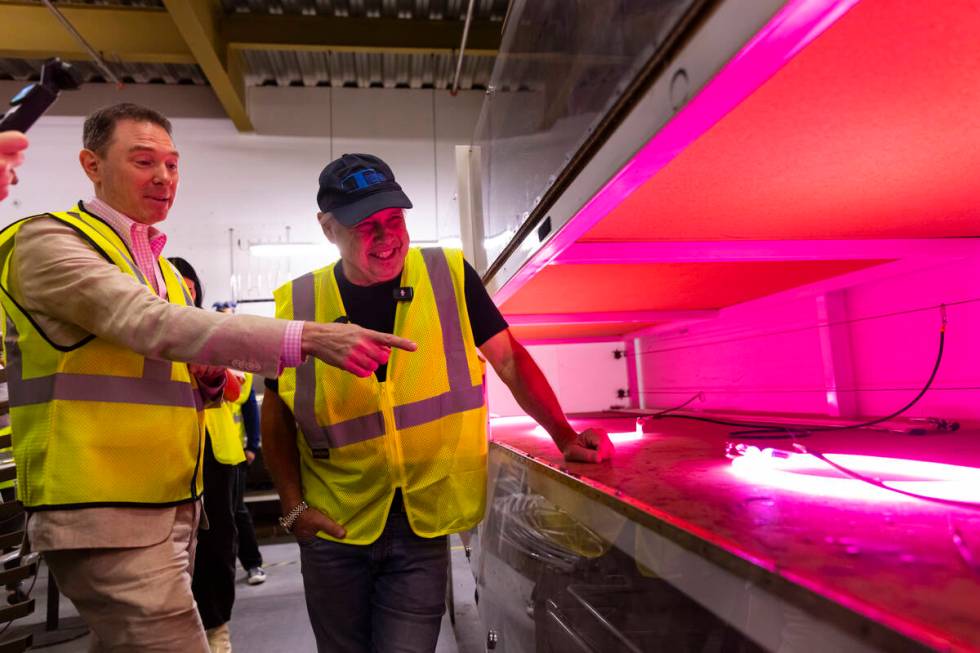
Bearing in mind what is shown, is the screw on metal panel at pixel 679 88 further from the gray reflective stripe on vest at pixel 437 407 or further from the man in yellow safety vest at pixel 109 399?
the gray reflective stripe on vest at pixel 437 407

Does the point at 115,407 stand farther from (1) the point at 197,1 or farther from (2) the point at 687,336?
(1) the point at 197,1

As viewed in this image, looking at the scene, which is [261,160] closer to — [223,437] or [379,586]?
[223,437]

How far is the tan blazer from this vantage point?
3.54ft

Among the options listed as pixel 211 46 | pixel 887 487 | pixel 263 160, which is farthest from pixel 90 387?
pixel 263 160

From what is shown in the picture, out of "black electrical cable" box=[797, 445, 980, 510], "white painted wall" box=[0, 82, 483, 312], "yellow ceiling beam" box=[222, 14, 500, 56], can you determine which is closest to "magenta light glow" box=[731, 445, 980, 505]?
"black electrical cable" box=[797, 445, 980, 510]

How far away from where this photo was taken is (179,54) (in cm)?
580

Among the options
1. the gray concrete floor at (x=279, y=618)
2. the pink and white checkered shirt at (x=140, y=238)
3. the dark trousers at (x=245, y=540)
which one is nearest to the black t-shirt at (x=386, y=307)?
the pink and white checkered shirt at (x=140, y=238)

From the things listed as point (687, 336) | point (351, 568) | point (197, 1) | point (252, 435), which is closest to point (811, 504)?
point (351, 568)

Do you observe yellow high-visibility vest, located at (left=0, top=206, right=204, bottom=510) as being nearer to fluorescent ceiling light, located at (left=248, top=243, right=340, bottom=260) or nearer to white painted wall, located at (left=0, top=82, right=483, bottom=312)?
fluorescent ceiling light, located at (left=248, top=243, right=340, bottom=260)

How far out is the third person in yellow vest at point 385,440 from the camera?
4.64 feet

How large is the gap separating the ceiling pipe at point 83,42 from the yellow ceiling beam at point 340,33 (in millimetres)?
960

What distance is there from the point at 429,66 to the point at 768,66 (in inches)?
271

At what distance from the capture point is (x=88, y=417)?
1.13 meters

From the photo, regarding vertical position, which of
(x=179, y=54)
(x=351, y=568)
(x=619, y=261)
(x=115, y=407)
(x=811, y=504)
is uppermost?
(x=179, y=54)
